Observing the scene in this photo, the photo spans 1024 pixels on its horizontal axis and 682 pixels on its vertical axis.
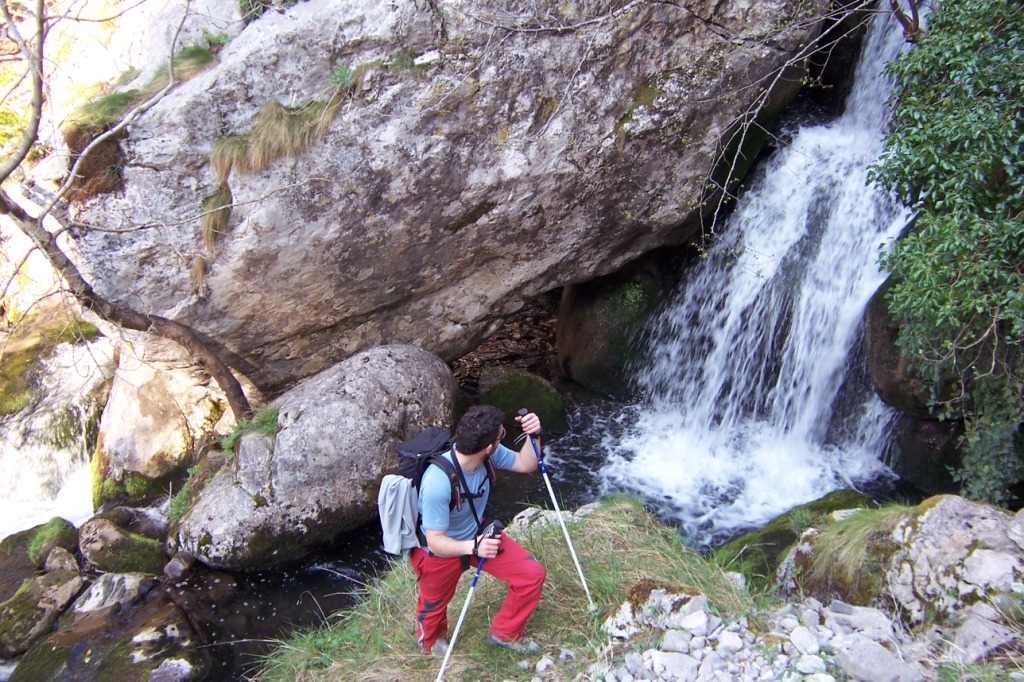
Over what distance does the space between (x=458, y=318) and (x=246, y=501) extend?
3353 millimetres

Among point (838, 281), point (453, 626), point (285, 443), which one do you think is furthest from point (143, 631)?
point (838, 281)

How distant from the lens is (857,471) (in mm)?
7766

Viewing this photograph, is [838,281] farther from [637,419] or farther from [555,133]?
[555,133]

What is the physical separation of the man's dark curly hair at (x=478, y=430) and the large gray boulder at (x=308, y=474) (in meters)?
4.01

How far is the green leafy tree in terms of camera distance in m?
5.35

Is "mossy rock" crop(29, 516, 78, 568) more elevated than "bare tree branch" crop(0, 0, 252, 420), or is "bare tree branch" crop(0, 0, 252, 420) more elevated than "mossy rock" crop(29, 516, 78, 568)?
"bare tree branch" crop(0, 0, 252, 420)

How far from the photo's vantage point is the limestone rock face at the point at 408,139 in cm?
755

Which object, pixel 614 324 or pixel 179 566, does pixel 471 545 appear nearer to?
pixel 179 566

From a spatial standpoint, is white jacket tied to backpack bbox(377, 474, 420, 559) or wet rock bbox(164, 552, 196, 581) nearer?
white jacket tied to backpack bbox(377, 474, 420, 559)

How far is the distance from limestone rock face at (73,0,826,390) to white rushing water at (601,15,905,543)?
1206mm

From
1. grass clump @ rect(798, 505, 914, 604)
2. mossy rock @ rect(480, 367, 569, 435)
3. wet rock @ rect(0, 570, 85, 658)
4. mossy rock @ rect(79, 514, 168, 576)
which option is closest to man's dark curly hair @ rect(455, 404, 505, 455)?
grass clump @ rect(798, 505, 914, 604)

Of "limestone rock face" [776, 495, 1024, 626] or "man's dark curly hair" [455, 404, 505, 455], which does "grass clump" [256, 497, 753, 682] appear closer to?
"limestone rock face" [776, 495, 1024, 626]

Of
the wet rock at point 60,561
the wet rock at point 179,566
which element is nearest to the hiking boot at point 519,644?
the wet rock at point 179,566

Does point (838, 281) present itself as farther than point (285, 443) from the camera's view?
Yes
